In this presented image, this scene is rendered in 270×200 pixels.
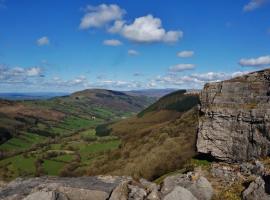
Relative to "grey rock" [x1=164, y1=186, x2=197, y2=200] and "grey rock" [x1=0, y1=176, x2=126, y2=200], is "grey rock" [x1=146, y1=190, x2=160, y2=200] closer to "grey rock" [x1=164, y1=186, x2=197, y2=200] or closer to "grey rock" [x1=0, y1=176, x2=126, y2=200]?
"grey rock" [x1=164, y1=186, x2=197, y2=200]

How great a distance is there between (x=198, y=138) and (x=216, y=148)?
6.94 ft

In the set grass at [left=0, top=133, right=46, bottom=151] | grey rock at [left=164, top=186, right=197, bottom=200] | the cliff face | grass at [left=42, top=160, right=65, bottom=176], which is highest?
the cliff face

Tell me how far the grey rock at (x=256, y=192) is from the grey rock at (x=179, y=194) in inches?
112

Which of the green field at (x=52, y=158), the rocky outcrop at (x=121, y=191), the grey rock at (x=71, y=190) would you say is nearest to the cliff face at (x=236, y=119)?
the rocky outcrop at (x=121, y=191)

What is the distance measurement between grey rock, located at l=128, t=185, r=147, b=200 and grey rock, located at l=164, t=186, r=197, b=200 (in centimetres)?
157

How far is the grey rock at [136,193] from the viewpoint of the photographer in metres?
19.5

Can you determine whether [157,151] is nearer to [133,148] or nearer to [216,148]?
[133,148]

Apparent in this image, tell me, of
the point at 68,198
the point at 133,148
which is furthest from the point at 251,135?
the point at 133,148

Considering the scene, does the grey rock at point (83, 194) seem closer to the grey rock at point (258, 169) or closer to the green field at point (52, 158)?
the grey rock at point (258, 169)

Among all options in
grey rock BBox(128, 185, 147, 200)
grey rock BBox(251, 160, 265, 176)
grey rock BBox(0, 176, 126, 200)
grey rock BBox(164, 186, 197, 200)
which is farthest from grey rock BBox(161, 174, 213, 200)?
grey rock BBox(251, 160, 265, 176)

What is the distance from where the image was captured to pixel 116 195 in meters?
19.5

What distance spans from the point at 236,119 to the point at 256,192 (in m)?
14.0

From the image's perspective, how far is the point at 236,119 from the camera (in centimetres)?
3216

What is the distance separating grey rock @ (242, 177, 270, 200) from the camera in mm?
18359
